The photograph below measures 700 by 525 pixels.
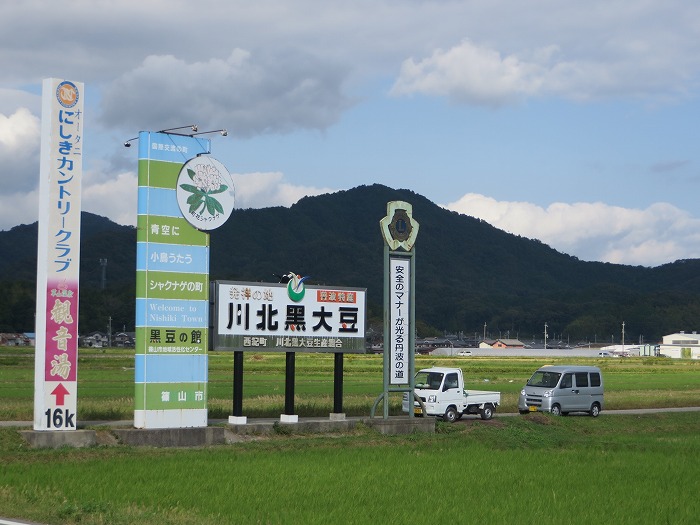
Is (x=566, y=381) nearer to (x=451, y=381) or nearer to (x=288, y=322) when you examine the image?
(x=451, y=381)

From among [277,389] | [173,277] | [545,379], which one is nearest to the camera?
[173,277]

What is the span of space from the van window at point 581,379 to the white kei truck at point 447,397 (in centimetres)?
524

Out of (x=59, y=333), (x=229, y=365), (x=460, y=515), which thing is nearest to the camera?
(x=460, y=515)

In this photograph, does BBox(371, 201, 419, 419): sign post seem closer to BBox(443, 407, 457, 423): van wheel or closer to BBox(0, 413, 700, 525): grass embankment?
BBox(0, 413, 700, 525): grass embankment

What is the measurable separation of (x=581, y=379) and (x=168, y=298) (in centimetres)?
1953

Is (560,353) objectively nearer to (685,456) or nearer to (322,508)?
(685,456)

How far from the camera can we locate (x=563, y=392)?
37.3m

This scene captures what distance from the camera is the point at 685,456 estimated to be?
2366 cm

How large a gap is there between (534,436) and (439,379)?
6.59m

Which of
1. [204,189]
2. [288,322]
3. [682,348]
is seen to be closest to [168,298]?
[204,189]

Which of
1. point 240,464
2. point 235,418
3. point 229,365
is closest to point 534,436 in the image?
point 235,418

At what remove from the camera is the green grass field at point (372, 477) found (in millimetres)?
14938

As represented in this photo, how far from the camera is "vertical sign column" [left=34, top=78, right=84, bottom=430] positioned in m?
22.5

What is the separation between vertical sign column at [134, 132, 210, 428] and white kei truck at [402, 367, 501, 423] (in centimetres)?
975
